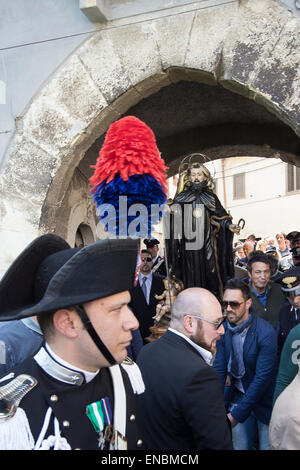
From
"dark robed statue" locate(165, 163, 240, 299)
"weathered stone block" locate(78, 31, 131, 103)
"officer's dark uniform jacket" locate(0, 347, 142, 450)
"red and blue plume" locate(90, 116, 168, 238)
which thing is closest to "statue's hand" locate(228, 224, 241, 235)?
"dark robed statue" locate(165, 163, 240, 299)

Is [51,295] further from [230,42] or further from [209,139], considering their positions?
[209,139]

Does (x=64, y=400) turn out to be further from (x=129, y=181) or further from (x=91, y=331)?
(x=129, y=181)

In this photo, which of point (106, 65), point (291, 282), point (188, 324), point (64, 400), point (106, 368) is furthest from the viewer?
point (106, 65)

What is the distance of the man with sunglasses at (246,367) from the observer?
310cm

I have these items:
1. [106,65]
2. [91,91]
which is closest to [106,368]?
[91,91]

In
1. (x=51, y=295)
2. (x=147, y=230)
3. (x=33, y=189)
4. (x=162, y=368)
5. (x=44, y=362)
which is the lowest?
(x=162, y=368)

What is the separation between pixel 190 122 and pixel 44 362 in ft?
17.7

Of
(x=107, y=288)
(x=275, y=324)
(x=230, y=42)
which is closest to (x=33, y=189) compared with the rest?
(x=230, y=42)

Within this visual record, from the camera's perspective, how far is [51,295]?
137 cm

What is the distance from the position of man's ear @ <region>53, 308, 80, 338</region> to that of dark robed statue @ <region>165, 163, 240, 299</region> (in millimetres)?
3247

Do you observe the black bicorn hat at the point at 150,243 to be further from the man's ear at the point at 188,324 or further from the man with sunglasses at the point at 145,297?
the man's ear at the point at 188,324

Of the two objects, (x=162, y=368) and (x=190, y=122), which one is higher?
(x=190, y=122)

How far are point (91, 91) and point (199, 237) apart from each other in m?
1.75

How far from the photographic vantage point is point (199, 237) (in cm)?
459
